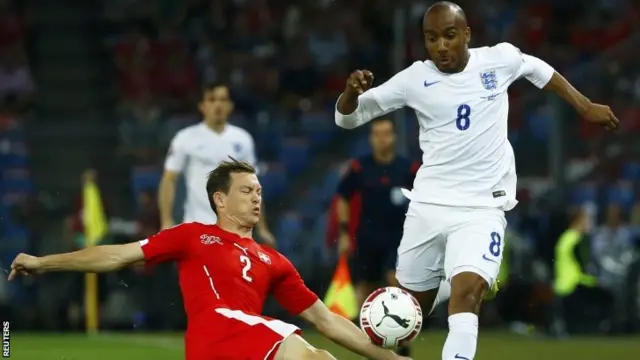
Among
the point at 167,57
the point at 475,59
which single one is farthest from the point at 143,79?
the point at 475,59

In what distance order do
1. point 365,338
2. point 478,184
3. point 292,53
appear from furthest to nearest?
1. point 292,53
2. point 478,184
3. point 365,338

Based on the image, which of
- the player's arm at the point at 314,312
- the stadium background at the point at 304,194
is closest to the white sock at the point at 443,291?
the player's arm at the point at 314,312

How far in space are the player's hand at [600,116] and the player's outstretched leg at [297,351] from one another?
8.03 ft

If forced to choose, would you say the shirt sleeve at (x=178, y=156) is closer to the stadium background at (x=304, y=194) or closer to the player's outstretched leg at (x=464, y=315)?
the stadium background at (x=304, y=194)

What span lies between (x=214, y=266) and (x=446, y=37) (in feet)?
6.42

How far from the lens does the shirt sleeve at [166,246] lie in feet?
23.1

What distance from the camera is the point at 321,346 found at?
44.0 ft

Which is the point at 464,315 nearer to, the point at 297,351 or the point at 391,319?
the point at 391,319

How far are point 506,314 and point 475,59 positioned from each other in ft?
27.7

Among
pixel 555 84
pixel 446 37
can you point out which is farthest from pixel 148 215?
pixel 446 37

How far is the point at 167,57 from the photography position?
69.1 ft

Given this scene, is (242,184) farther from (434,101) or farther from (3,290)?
(3,290)

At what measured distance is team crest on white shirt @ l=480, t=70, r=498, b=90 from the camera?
321 inches

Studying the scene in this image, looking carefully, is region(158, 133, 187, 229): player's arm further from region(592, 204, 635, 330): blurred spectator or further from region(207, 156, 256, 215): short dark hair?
region(592, 204, 635, 330): blurred spectator
